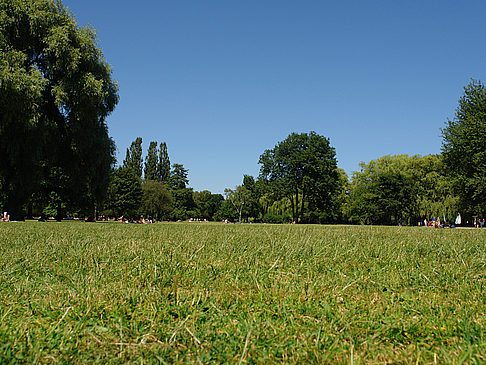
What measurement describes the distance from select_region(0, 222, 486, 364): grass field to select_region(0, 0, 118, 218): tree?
655 inches

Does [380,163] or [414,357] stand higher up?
[380,163]

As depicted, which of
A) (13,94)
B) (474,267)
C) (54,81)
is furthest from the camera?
(54,81)

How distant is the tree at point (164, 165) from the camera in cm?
9700

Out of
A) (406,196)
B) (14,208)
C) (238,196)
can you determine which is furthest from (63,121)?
(238,196)

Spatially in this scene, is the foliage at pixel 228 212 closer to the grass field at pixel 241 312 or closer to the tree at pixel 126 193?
the tree at pixel 126 193

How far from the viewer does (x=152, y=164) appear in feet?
311

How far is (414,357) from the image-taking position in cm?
165

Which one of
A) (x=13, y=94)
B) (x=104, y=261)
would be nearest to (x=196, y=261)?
(x=104, y=261)

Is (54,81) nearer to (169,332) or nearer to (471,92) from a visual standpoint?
(169,332)

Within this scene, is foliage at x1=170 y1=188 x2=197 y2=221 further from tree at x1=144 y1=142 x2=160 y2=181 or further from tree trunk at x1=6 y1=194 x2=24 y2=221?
tree trunk at x1=6 y1=194 x2=24 y2=221

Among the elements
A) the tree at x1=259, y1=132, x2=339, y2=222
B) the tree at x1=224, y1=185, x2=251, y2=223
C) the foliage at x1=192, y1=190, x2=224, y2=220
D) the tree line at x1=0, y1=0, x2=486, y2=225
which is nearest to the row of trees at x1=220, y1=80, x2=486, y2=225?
the tree at x1=259, y1=132, x2=339, y2=222

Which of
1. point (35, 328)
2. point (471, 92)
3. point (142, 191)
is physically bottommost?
point (35, 328)

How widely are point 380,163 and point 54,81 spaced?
67.7m

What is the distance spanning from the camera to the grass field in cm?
169
